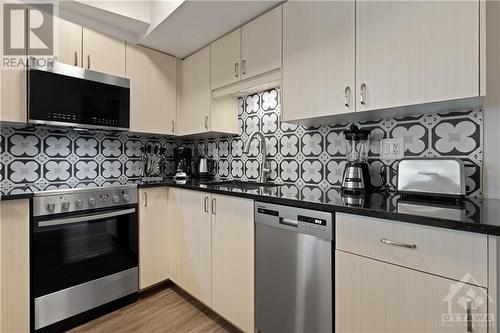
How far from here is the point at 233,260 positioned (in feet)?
5.41

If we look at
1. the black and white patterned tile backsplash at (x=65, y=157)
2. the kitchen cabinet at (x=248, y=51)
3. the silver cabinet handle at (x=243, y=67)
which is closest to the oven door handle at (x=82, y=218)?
the black and white patterned tile backsplash at (x=65, y=157)

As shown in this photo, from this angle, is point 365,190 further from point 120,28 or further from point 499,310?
point 120,28

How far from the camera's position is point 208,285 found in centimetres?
185

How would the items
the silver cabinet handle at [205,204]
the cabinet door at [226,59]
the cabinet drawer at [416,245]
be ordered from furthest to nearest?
the cabinet door at [226,59] < the silver cabinet handle at [205,204] < the cabinet drawer at [416,245]

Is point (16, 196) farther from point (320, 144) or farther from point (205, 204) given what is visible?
point (320, 144)

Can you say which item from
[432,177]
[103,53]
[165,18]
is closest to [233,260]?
[432,177]

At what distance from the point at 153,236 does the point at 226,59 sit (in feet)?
5.33

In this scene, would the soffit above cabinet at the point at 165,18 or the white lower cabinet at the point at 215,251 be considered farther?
the soffit above cabinet at the point at 165,18

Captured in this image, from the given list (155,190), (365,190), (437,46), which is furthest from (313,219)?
(155,190)

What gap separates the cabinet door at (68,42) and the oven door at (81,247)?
1175 millimetres

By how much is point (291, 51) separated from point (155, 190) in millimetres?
1552

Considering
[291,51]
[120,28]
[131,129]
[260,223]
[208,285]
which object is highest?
[120,28]

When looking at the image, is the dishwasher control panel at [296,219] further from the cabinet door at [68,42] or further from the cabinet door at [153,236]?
the cabinet door at [68,42]

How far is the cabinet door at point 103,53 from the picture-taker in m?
1.99
